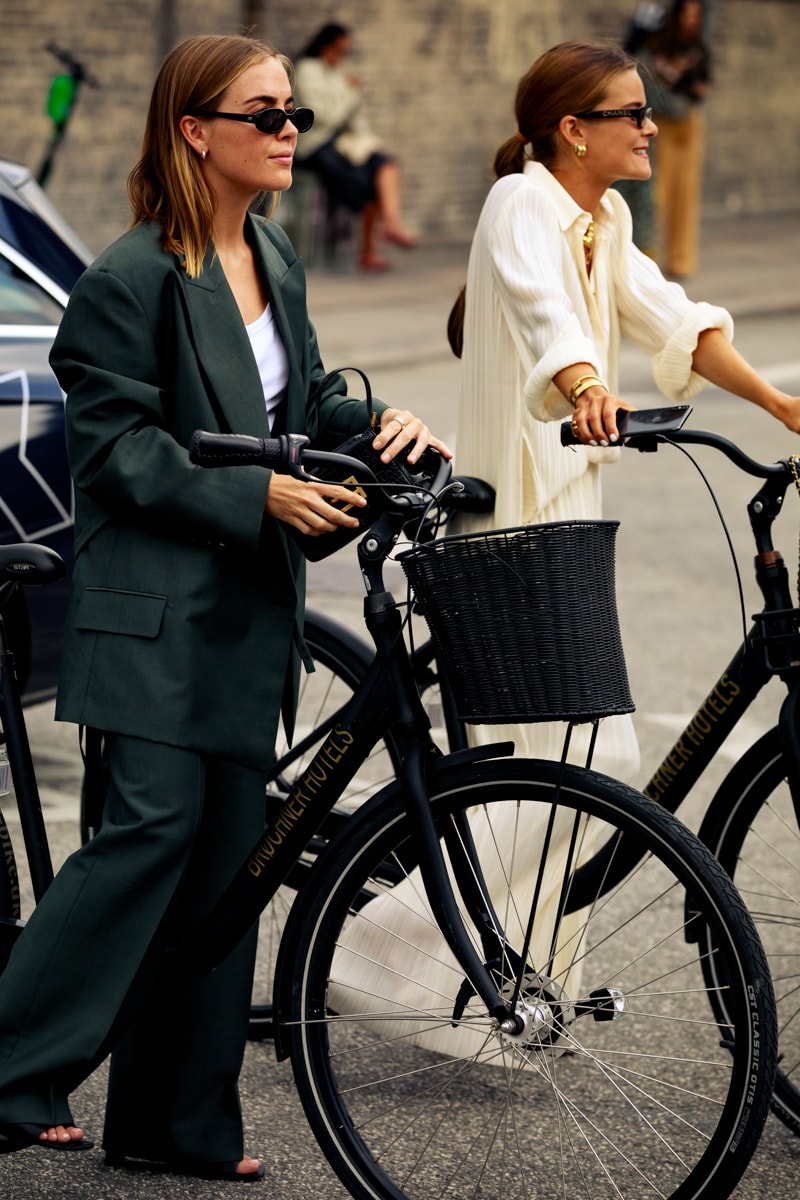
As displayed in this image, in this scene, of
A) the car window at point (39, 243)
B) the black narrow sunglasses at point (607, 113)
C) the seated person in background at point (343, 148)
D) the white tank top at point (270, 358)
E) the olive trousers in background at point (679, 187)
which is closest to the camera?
the white tank top at point (270, 358)

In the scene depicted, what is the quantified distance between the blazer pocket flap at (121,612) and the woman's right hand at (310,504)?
256mm

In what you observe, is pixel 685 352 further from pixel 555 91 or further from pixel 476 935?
pixel 476 935

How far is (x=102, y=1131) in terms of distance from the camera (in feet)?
11.4

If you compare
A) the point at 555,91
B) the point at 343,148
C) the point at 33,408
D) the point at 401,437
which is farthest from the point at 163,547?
the point at 343,148

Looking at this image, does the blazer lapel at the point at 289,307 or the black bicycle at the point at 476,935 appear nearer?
the black bicycle at the point at 476,935

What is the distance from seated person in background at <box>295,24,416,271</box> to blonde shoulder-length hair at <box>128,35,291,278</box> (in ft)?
41.6

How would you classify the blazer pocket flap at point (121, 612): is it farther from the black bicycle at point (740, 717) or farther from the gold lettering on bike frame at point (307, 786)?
the black bicycle at point (740, 717)

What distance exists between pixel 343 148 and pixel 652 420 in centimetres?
A: 1349

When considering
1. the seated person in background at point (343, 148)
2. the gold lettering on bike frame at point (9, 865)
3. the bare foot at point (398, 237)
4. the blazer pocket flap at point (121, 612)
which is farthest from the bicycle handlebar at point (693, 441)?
the bare foot at point (398, 237)

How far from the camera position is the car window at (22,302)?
472 cm

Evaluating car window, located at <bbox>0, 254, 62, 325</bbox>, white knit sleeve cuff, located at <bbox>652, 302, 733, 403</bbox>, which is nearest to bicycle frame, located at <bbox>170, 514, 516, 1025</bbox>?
white knit sleeve cuff, located at <bbox>652, 302, 733, 403</bbox>

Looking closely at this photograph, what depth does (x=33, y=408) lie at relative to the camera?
4574 millimetres

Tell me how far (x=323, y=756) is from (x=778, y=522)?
6.12 meters

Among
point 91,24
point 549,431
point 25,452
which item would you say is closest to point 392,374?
point 91,24
